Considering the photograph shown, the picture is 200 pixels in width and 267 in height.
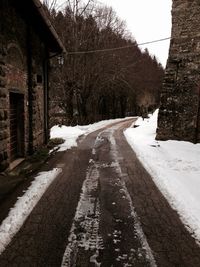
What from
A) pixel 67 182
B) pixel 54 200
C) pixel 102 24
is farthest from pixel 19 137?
pixel 102 24

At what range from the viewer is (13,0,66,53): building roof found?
876cm

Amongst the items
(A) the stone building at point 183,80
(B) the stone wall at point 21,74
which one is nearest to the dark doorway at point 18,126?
(B) the stone wall at point 21,74

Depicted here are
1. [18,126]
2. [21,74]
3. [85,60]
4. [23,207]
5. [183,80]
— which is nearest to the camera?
[23,207]

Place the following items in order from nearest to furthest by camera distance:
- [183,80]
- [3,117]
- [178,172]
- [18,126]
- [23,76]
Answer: [3,117] → [178,172] → [23,76] → [18,126] → [183,80]

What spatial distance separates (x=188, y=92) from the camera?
41.0ft

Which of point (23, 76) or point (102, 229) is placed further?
point (23, 76)

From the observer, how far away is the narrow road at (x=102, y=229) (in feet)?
11.7

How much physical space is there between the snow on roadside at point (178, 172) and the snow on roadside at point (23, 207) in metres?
2.54

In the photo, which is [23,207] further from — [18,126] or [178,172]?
[18,126]

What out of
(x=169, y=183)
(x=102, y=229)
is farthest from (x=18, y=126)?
(x=102, y=229)

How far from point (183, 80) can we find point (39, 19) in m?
6.37

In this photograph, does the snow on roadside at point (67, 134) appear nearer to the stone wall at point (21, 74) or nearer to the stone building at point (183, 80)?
the stone wall at point (21, 74)

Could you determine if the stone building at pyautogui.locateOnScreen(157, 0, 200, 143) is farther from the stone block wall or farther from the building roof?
the stone block wall

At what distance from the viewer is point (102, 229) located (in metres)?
4.40
